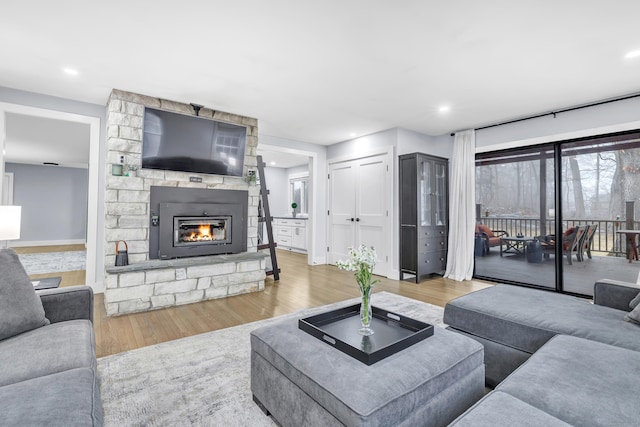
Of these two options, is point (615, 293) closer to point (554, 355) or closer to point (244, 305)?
point (554, 355)

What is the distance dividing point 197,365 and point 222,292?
1.70m

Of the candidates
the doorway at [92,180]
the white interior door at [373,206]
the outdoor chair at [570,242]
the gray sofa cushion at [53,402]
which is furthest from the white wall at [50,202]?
the outdoor chair at [570,242]

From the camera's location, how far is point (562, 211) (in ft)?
13.4

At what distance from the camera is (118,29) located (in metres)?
2.29

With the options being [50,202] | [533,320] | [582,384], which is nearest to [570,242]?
[533,320]

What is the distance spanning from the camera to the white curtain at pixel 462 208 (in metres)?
4.74

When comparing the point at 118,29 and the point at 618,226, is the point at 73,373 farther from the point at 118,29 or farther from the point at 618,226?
the point at 618,226

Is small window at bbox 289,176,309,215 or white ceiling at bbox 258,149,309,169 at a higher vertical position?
white ceiling at bbox 258,149,309,169

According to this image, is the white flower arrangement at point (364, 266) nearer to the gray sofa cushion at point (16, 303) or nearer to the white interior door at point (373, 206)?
the gray sofa cushion at point (16, 303)

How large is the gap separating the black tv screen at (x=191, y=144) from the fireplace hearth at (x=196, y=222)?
313 mm

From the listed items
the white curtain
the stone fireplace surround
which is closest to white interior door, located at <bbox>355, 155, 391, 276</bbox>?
the white curtain

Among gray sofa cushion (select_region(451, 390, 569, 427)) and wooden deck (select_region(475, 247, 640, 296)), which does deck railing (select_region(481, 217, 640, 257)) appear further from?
gray sofa cushion (select_region(451, 390, 569, 427))

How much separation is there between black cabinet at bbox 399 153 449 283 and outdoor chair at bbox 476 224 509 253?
522 mm

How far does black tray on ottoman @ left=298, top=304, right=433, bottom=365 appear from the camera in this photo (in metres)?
1.36
